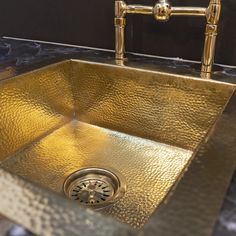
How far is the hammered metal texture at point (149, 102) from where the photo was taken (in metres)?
0.69

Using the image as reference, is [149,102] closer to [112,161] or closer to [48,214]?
[112,161]

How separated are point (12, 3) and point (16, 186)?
3.21ft

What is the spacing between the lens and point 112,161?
753 mm

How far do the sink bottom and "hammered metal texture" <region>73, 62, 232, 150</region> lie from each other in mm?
35

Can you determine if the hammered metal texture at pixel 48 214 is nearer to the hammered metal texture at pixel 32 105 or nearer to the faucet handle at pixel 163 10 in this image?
the hammered metal texture at pixel 32 105

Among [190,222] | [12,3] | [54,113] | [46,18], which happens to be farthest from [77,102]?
[190,222]

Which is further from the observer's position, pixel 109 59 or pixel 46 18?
pixel 46 18

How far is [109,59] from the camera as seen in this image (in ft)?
2.78

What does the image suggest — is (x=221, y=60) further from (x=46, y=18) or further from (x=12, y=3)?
(x=12, y=3)

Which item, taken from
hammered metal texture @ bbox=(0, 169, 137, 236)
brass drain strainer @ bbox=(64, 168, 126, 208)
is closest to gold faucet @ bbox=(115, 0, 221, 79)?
brass drain strainer @ bbox=(64, 168, 126, 208)

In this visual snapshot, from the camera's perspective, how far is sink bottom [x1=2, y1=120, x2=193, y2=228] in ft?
2.07

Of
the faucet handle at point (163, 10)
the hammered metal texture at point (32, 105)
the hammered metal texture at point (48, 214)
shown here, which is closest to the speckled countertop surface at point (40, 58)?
the hammered metal texture at point (32, 105)

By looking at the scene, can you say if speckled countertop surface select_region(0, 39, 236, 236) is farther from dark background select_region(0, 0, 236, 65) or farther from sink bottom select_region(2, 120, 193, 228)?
sink bottom select_region(2, 120, 193, 228)

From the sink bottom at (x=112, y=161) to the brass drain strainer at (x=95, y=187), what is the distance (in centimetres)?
2
